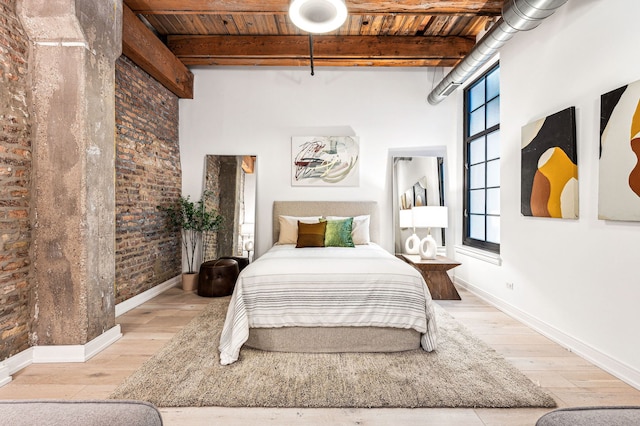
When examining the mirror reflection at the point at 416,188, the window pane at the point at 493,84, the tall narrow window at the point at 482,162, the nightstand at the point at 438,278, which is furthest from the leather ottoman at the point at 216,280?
the window pane at the point at 493,84

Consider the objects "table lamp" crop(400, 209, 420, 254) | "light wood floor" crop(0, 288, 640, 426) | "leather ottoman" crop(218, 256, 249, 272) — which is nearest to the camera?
"light wood floor" crop(0, 288, 640, 426)

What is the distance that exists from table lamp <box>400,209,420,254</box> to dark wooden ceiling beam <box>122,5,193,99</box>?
3.65 meters

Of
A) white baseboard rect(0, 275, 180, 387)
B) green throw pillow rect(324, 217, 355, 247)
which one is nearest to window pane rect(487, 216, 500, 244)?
green throw pillow rect(324, 217, 355, 247)

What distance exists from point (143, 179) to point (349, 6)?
3.02m

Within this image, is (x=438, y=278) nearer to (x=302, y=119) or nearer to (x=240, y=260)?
(x=240, y=260)

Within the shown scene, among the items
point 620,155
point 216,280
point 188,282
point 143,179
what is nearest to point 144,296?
point 188,282

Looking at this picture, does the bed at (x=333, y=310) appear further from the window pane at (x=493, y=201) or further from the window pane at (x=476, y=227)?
the window pane at (x=476, y=227)

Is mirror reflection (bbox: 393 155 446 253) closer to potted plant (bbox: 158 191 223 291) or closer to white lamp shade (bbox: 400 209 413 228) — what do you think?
white lamp shade (bbox: 400 209 413 228)

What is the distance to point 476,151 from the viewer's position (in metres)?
4.56

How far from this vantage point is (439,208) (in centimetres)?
419

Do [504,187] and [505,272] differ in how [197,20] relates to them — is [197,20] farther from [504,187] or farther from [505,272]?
[505,272]

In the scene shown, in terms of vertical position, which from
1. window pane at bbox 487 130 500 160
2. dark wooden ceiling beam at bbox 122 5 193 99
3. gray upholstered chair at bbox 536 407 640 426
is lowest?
gray upholstered chair at bbox 536 407 640 426

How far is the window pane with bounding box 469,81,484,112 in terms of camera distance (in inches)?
176

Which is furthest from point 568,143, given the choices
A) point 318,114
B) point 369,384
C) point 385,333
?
point 318,114
